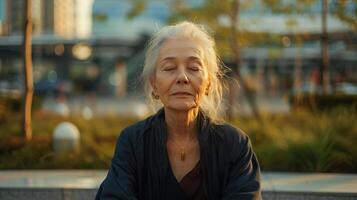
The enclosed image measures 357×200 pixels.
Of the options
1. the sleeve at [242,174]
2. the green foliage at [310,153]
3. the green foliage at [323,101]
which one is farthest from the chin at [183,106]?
the green foliage at [323,101]

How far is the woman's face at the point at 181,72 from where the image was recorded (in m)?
2.28

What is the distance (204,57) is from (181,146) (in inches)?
16.7

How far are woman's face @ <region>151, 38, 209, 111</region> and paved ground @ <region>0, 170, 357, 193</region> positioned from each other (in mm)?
2141

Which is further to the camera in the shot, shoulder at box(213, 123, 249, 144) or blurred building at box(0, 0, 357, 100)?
blurred building at box(0, 0, 357, 100)

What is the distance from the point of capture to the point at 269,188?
14.0ft

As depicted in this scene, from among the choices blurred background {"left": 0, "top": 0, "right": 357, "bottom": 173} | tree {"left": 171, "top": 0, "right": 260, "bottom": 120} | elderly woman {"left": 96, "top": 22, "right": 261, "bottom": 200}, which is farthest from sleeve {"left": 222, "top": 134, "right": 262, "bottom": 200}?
tree {"left": 171, "top": 0, "right": 260, "bottom": 120}

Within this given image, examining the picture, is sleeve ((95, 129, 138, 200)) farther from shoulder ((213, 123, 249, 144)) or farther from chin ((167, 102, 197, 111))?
shoulder ((213, 123, 249, 144))

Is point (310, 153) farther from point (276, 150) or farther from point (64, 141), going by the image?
point (64, 141)

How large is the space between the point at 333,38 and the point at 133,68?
1868 cm

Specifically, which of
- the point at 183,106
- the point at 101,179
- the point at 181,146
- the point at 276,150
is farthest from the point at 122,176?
the point at 276,150

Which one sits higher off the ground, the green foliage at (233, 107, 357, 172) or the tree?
the tree

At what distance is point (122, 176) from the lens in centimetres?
230

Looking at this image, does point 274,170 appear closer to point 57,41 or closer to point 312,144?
point 312,144

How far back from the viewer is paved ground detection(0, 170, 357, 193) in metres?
4.32
